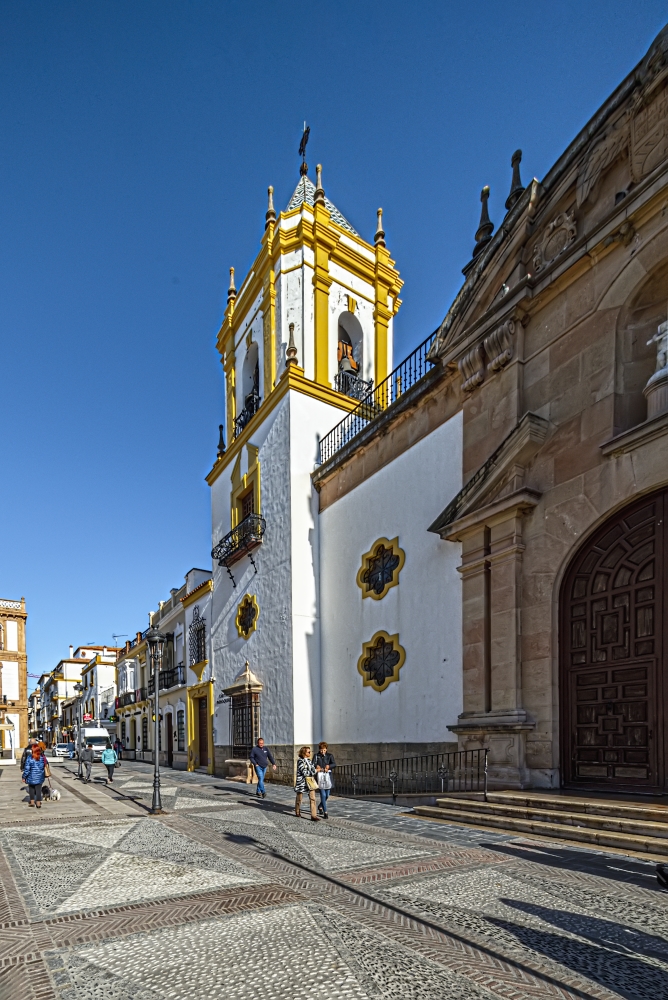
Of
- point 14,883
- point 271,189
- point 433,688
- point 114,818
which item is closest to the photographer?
point 14,883

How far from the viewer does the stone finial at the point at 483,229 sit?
529 inches

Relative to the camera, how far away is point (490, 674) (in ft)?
34.8

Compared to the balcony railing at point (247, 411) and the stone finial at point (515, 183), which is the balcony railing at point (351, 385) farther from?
the stone finial at point (515, 183)

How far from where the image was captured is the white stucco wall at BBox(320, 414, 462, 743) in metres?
12.3

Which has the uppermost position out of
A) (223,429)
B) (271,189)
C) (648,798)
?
(271,189)

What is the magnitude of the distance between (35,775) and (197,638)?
11.1 meters

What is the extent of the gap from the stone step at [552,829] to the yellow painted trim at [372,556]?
5206 millimetres

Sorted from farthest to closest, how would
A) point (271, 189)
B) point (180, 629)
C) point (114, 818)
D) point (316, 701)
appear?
1. point (180, 629)
2. point (271, 189)
3. point (316, 701)
4. point (114, 818)

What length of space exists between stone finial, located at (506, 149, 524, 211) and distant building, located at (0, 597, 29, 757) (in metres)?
45.3

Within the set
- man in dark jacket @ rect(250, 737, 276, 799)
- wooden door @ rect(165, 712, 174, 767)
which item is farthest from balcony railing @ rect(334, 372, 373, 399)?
wooden door @ rect(165, 712, 174, 767)

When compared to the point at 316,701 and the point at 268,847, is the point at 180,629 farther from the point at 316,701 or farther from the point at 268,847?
the point at 268,847

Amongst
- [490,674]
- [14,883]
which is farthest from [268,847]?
[490,674]

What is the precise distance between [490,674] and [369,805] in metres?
3.86

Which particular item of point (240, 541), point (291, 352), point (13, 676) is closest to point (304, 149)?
point (291, 352)
